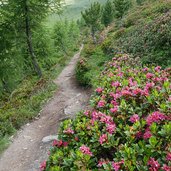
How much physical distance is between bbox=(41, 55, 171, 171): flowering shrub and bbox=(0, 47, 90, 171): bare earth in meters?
3.42

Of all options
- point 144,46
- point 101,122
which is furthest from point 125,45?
point 101,122

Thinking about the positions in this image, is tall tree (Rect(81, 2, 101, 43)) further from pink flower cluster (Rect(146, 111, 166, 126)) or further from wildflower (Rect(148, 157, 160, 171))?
wildflower (Rect(148, 157, 160, 171))

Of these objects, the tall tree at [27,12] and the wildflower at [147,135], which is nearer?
the wildflower at [147,135]

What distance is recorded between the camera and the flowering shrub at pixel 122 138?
13.4 feet

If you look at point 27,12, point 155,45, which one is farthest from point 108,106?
point 27,12

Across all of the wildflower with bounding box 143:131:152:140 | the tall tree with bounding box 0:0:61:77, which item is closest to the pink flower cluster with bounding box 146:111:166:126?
the wildflower with bounding box 143:131:152:140

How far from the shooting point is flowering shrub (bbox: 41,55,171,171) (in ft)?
13.4

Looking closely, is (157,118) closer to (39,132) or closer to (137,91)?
(137,91)

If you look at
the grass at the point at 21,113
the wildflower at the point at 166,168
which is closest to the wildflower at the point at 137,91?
the wildflower at the point at 166,168

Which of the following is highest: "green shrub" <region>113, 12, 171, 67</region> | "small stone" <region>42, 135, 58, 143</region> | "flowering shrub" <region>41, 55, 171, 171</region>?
"flowering shrub" <region>41, 55, 171, 171</region>

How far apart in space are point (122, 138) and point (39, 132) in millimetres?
6534

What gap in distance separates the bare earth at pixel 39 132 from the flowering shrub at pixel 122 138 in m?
3.42

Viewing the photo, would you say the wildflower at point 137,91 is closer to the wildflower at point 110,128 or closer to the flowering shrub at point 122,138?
Result: the flowering shrub at point 122,138

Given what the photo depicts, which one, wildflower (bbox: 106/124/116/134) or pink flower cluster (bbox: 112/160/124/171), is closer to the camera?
pink flower cluster (bbox: 112/160/124/171)
